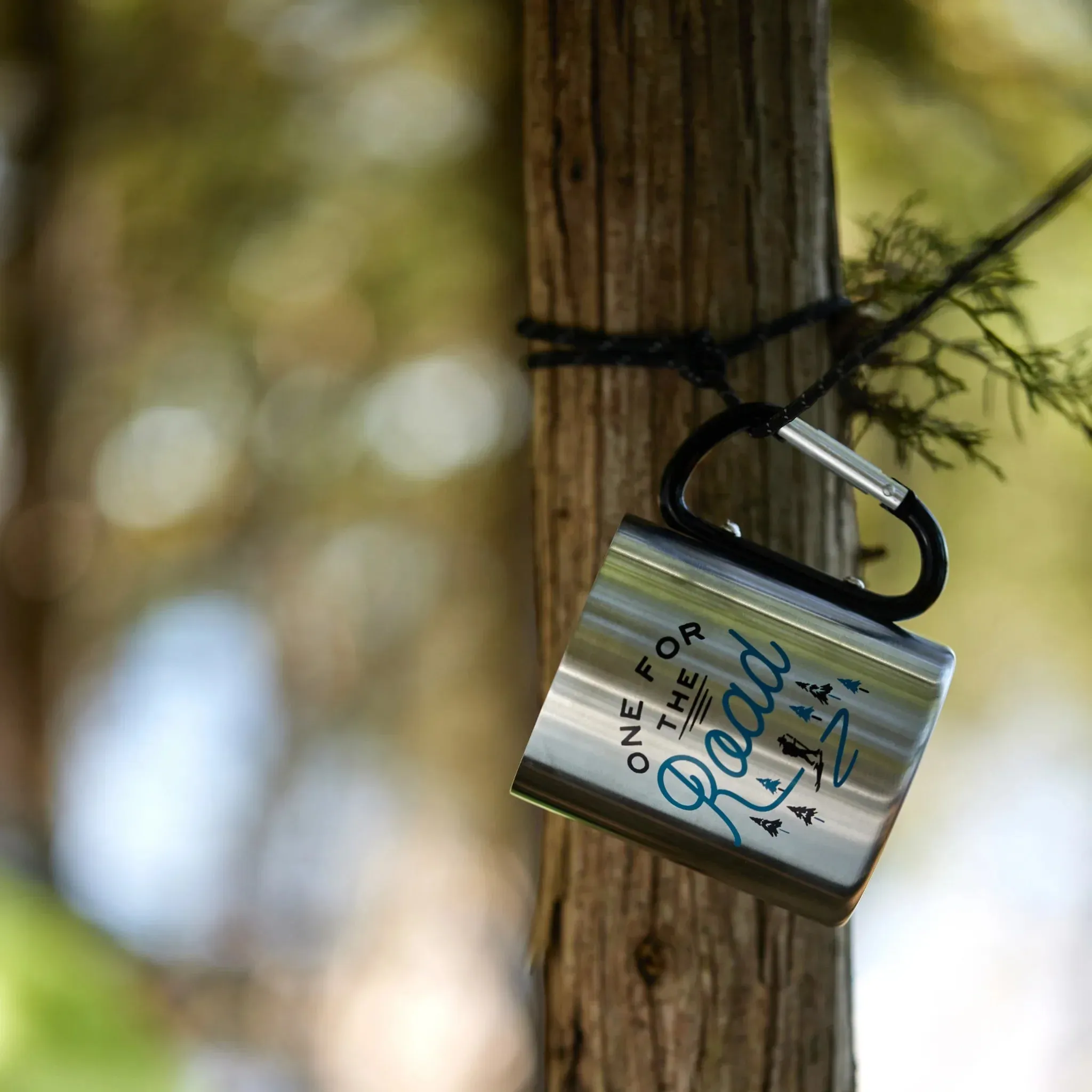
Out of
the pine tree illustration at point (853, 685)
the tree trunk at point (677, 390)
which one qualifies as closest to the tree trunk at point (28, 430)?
the tree trunk at point (677, 390)

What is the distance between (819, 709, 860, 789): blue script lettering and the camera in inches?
17.2

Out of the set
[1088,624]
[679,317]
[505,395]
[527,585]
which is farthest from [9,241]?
[1088,624]

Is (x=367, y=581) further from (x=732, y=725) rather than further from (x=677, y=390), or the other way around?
(x=732, y=725)

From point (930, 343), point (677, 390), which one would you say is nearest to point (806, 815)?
point (677, 390)

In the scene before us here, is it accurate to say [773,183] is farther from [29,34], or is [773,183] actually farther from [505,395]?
[29,34]

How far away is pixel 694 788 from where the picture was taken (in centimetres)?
44

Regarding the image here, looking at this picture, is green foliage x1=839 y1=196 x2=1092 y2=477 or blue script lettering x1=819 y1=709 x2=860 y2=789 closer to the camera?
blue script lettering x1=819 y1=709 x2=860 y2=789

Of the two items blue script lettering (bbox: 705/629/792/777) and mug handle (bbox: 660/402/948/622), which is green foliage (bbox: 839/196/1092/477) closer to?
mug handle (bbox: 660/402/948/622)

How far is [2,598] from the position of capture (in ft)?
3.45

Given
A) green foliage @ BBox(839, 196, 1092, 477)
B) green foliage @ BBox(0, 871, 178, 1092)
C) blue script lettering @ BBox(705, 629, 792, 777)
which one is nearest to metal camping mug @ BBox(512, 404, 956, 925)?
blue script lettering @ BBox(705, 629, 792, 777)

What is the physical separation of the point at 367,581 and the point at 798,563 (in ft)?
2.04

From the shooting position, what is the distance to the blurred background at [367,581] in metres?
0.99

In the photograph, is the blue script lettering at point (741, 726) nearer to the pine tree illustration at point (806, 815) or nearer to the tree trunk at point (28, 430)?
the pine tree illustration at point (806, 815)

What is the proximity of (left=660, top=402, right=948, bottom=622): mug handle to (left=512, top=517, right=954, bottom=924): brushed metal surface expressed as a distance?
27 millimetres
